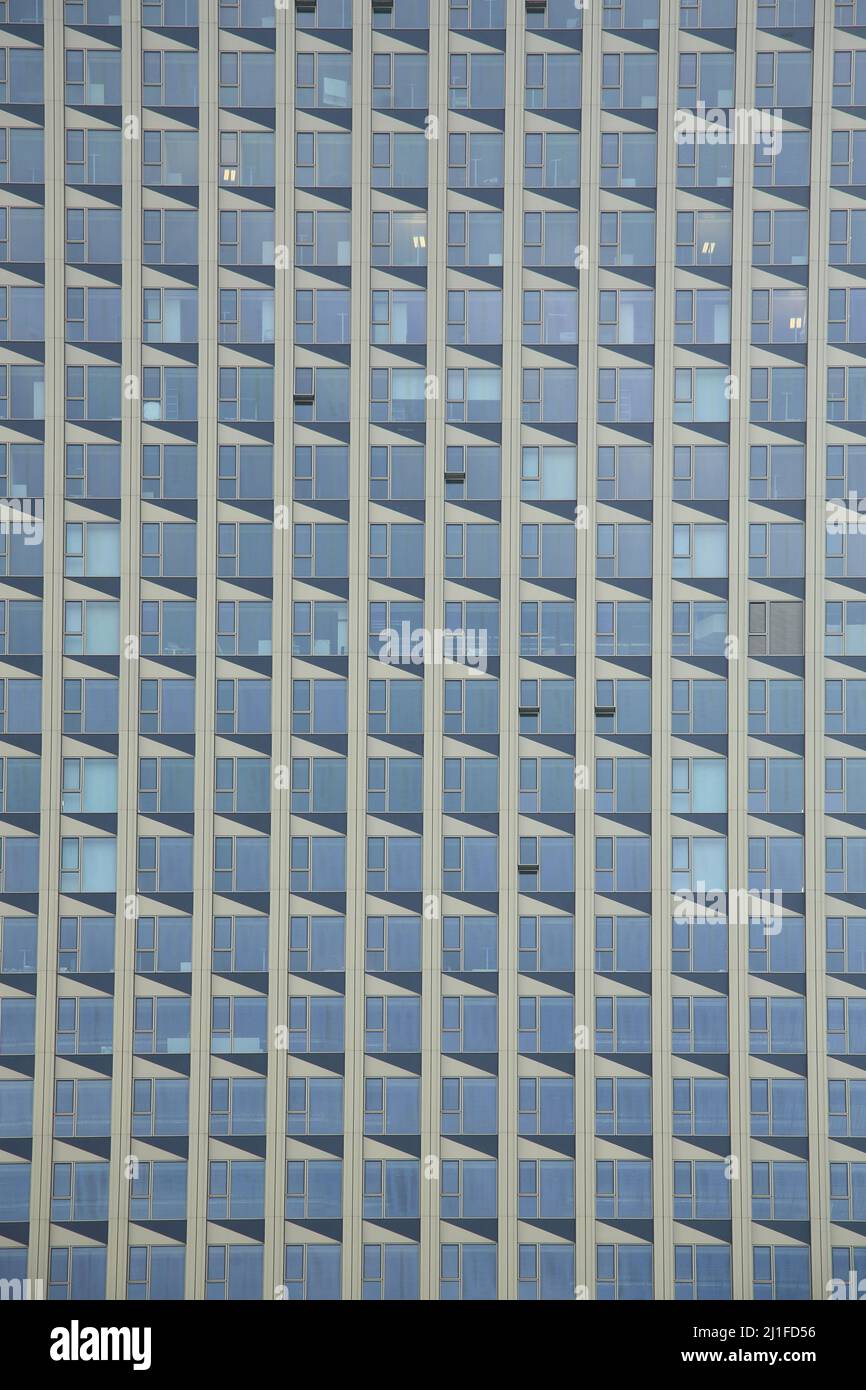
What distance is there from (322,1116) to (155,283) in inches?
990

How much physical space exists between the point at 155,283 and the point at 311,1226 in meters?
28.1

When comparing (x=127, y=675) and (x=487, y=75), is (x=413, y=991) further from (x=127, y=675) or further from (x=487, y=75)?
(x=487, y=75)

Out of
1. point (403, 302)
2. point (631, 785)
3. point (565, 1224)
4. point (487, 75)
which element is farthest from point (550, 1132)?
point (487, 75)

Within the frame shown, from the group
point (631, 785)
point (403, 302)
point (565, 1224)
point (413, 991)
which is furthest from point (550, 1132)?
point (403, 302)

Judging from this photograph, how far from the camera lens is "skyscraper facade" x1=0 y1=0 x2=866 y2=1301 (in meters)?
45.4

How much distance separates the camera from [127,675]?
46.4 m

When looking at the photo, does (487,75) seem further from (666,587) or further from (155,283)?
(666,587)

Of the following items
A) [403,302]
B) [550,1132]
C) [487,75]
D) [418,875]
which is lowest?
[550,1132]

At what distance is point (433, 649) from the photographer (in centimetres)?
4638

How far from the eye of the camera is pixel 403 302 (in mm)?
47031

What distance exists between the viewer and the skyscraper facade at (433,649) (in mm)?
45375
